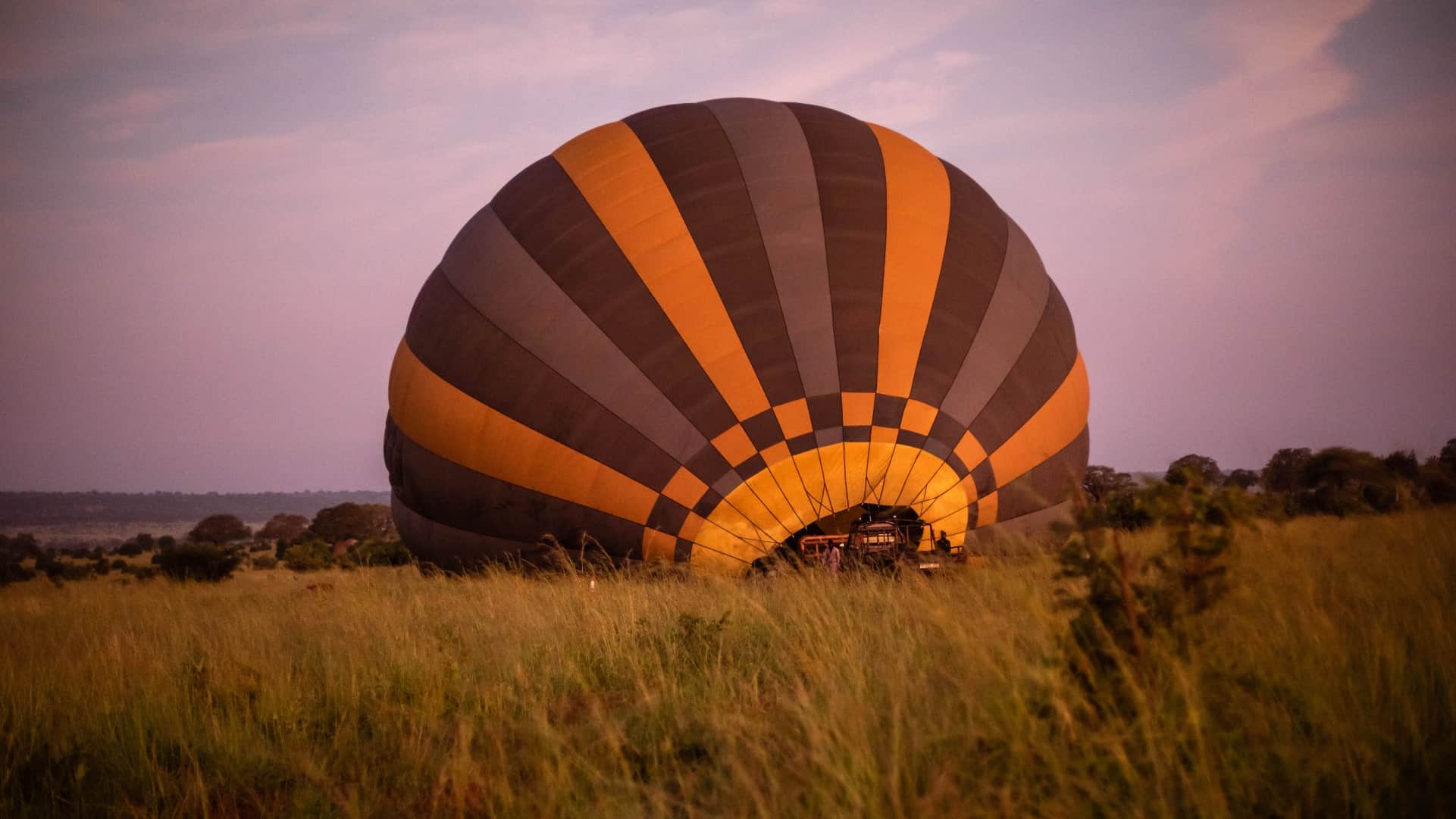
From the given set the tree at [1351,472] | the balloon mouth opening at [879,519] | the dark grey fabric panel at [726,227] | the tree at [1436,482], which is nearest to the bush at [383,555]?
the dark grey fabric panel at [726,227]

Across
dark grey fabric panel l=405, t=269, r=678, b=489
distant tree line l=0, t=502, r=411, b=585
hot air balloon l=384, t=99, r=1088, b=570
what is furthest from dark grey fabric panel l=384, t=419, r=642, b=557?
distant tree line l=0, t=502, r=411, b=585

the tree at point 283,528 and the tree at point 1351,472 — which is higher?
the tree at point 1351,472

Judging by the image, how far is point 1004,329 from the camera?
7.96 meters

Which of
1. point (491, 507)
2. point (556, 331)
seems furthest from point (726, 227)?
point (491, 507)

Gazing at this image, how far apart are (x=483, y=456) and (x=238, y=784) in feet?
15.2

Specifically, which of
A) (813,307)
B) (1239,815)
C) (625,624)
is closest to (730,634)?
(625,624)

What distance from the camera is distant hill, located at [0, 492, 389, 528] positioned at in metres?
125

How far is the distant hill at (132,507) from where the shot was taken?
124750 mm

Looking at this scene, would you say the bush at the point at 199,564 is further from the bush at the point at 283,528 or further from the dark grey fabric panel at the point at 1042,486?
the bush at the point at 283,528

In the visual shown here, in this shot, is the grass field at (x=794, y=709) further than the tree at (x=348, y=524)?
No

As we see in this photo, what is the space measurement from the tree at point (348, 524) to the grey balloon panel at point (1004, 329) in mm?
30246

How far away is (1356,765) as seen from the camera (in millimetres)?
2311

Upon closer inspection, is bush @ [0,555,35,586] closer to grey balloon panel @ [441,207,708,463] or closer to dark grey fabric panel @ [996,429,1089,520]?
grey balloon panel @ [441,207,708,463]

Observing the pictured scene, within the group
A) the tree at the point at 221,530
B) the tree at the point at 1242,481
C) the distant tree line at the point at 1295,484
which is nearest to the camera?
the distant tree line at the point at 1295,484
